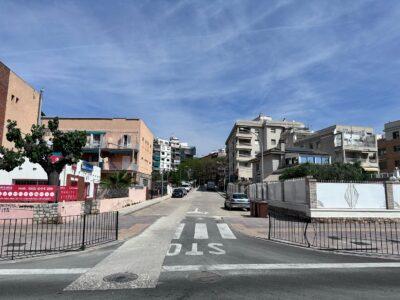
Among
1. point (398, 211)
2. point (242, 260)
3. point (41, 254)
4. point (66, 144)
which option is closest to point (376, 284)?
point (242, 260)

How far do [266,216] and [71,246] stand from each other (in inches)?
638

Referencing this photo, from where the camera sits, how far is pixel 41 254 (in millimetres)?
10938

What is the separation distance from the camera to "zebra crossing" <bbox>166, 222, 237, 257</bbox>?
11.6m

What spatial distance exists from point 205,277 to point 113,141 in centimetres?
5575

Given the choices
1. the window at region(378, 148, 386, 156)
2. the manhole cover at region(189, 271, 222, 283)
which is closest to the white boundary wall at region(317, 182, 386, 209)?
the manhole cover at region(189, 271, 222, 283)

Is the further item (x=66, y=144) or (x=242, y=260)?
(x=66, y=144)

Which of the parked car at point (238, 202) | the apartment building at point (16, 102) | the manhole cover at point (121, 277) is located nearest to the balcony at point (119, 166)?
the apartment building at point (16, 102)

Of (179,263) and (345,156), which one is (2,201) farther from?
(345,156)

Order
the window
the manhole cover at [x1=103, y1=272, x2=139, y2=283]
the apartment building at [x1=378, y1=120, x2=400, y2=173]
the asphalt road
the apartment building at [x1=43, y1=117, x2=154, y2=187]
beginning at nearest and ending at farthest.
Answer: the asphalt road
the manhole cover at [x1=103, y1=272, x2=139, y2=283]
the apartment building at [x1=43, y1=117, x2=154, y2=187]
the apartment building at [x1=378, y1=120, x2=400, y2=173]
the window

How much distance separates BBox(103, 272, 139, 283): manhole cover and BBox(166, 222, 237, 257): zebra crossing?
274 cm

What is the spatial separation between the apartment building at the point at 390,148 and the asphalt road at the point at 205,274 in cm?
6679

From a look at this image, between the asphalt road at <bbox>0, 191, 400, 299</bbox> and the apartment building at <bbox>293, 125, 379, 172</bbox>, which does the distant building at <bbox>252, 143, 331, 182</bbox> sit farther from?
the asphalt road at <bbox>0, 191, 400, 299</bbox>

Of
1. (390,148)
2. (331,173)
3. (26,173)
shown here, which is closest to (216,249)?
(26,173)

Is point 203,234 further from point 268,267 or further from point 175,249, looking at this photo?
point 268,267
